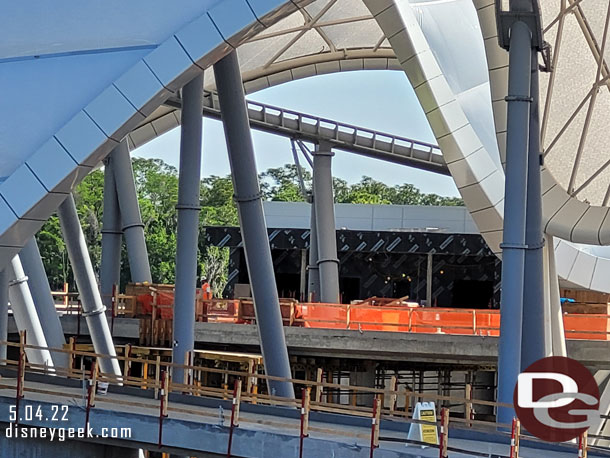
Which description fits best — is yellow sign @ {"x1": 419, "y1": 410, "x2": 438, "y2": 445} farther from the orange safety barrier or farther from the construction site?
the orange safety barrier

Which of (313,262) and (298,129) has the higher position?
(298,129)

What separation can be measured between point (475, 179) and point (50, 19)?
52.2 ft

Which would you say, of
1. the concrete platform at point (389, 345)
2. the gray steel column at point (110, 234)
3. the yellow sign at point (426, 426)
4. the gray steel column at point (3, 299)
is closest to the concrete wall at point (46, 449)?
the yellow sign at point (426, 426)

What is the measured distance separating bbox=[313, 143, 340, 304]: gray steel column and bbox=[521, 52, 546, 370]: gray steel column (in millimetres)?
26458

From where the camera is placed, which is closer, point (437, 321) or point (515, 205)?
point (515, 205)

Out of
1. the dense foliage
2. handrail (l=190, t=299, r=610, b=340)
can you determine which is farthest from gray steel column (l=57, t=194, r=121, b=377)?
the dense foliage

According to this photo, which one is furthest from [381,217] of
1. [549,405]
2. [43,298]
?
[549,405]

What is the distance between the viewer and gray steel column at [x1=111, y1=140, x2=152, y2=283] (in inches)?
1708

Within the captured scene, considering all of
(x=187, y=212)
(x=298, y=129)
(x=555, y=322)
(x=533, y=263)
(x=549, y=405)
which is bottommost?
(x=549, y=405)

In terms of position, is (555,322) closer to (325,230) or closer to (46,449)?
(46,449)

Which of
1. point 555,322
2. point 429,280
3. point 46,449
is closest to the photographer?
point 46,449

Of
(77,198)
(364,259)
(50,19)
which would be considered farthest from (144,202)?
(50,19)

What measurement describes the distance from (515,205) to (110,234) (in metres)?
29.1

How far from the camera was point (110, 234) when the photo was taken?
4453 centimetres
